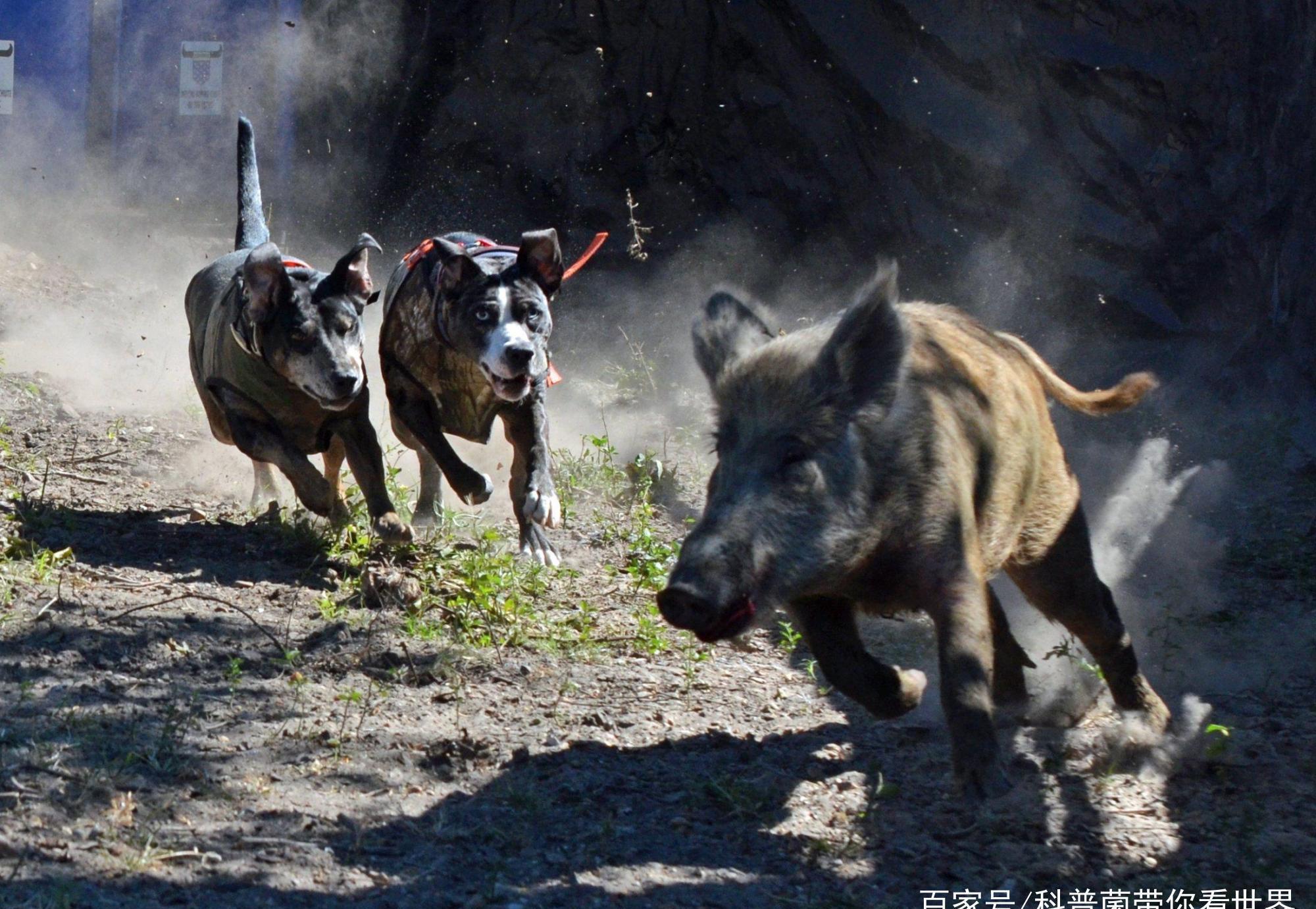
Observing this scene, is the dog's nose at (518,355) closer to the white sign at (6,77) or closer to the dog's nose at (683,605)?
the dog's nose at (683,605)

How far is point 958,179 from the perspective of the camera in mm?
9906

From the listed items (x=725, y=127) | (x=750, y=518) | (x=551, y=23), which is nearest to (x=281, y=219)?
(x=551, y=23)

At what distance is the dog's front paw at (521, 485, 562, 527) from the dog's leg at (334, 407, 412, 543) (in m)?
0.56

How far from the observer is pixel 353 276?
20.7 feet

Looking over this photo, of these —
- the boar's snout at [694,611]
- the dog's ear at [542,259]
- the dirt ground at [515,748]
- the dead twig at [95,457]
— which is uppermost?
the dog's ear at [542,259]

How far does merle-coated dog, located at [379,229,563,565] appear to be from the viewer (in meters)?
6.33

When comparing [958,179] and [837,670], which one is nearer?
[837,670]

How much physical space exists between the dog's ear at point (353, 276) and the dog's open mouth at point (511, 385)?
0.66 metres

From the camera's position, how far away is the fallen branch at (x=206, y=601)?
484 cm

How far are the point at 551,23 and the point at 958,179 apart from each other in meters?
3.50

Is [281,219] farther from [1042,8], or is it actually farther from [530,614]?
[530,614]

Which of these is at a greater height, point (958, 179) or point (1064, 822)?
point (958, 179)

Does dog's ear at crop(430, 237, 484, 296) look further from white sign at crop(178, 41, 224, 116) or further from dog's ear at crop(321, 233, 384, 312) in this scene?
white sign at crop(178, 41, 224, 116)

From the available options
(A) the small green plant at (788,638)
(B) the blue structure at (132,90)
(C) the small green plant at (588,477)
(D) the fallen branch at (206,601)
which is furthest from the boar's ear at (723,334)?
(B) the blue structure at (132,90)
